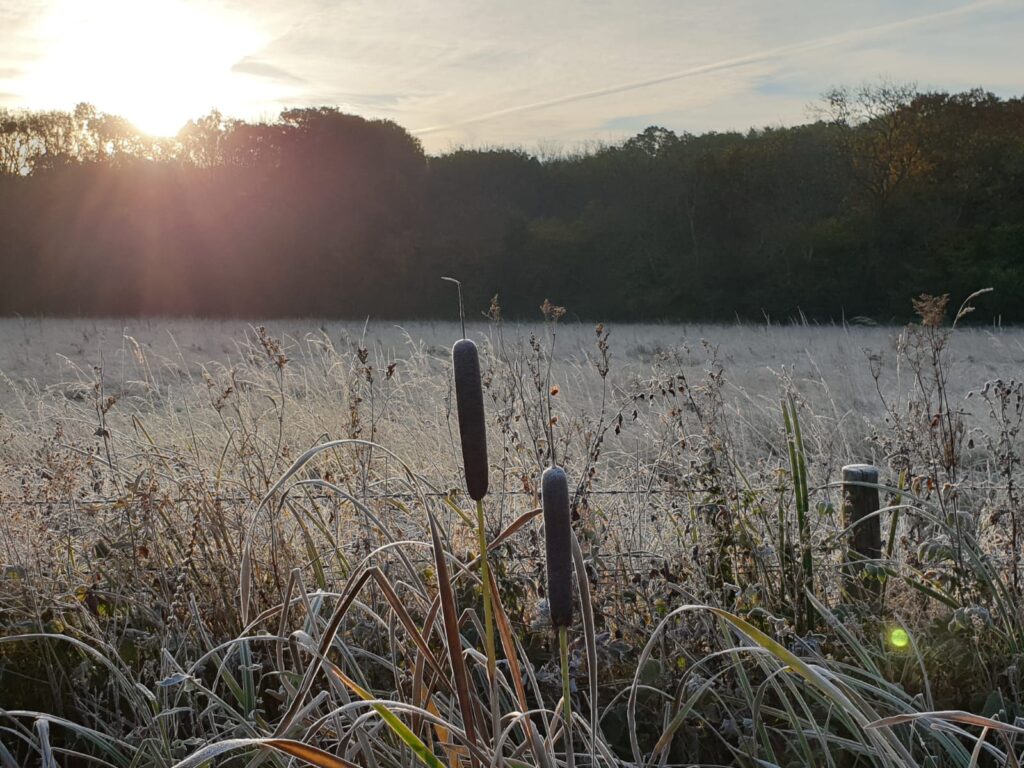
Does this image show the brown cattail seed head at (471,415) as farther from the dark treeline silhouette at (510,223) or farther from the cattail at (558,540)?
the dark treeline silhouette at (510,223)

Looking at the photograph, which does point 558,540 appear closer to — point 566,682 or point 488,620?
point 566,682

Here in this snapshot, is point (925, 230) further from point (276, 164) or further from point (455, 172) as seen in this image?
point (276, 164)

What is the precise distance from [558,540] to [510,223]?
23.8 meters

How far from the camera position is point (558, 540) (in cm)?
88

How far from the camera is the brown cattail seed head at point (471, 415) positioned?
0.95 meters

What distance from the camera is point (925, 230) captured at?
22.5 metres

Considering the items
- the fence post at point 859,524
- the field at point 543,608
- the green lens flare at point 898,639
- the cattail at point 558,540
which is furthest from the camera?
the fence post at point 859,524

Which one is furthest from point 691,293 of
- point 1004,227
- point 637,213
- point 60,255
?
point 60,255

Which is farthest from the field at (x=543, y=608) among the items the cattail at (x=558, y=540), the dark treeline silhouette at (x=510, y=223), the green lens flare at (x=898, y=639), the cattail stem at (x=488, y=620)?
A: the dark treeline silhouette at (x=510, y=223)

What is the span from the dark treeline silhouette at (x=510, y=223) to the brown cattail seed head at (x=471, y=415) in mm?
22408

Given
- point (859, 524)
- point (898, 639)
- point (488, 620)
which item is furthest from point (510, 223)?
point (488, 620)

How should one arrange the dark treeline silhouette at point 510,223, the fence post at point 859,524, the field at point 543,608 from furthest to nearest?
1. the dark treeline silhouette at point 510,223
2. the fence post at point 859,524
3. the field at point 543,608

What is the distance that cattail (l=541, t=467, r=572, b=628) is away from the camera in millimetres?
875

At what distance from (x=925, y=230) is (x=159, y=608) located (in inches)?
895
